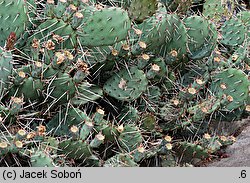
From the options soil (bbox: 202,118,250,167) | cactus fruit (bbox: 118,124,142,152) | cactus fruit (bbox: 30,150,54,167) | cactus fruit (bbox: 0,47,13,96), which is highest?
cactus fruit (bbox: 0,47,13,96)

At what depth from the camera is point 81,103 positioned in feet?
11.9

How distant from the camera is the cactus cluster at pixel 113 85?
3312 millimetres

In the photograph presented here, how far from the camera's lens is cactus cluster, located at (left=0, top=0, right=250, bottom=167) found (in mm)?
3312

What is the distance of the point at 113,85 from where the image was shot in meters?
3.83

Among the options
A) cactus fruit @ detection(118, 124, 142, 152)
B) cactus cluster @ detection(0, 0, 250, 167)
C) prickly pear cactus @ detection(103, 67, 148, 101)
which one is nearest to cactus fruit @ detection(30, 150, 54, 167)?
cactus cluster @ detection(0, 0, 250, 167)

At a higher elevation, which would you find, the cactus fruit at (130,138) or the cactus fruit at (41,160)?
the cactus fruit at (41,160)

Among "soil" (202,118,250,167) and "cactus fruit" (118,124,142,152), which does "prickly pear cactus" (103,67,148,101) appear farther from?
"soil" (202,118,250,167)

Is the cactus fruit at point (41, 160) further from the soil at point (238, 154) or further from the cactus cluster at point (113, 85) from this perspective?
the soil at point (238, 154)
